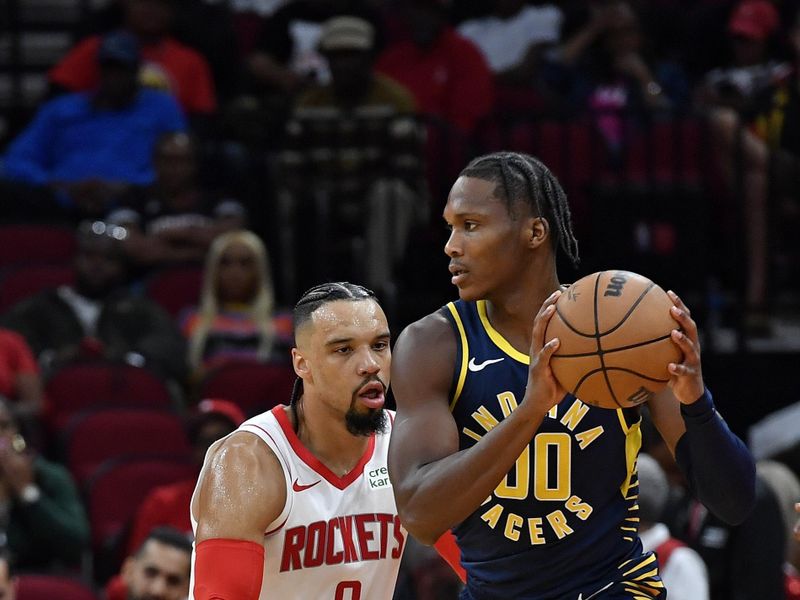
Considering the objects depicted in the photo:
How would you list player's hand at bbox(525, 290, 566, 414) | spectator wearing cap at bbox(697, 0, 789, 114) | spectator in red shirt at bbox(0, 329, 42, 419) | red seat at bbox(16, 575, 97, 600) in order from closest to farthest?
player's hand at bbox(525, 290, 566, 414)
red seat at bbox(16, 575, 97, 600)
spectator in red shirt at bbox(0, 329, 42, 419)
spectator wearing cap at bbox(697, 0, 789, 114)

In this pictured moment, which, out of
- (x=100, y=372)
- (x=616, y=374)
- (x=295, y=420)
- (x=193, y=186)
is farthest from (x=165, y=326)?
(x=616, y=374)

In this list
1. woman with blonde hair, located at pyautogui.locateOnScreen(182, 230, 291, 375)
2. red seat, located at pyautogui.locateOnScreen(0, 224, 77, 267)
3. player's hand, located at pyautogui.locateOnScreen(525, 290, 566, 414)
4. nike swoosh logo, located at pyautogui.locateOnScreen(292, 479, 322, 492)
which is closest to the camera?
player's hand, located at pyautogui.locateOnScreen(525, 290, 566, 414)

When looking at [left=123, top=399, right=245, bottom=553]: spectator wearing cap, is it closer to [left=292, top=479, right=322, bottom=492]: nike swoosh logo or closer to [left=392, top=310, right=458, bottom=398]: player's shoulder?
[left=292, top=479, right=322, bottom=492]: nike swoosh logo

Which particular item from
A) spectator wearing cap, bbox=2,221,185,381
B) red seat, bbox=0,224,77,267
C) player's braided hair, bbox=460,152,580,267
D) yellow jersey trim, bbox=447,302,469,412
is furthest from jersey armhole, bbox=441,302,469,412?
red seat, bbox=0,224,77,267

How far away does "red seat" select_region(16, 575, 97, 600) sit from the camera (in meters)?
6.33

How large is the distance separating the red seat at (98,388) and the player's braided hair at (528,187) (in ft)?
15.6

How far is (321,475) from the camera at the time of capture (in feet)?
14.2

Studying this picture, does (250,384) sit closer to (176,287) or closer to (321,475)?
(176,287)

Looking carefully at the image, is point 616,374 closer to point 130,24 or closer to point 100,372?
point 100,372

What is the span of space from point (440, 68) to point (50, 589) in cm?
532

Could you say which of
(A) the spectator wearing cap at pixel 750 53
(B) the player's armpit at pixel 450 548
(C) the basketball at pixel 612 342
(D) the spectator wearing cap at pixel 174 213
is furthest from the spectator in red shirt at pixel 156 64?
(C) the basketball at pixel 612 342

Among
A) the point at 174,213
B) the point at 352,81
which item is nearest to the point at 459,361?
the point at 174,213

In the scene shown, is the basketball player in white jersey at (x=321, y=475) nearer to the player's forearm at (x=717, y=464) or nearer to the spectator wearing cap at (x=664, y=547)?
the player's forearm at (x=717, y=464)

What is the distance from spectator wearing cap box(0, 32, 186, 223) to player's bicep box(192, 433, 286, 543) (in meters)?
5.91
